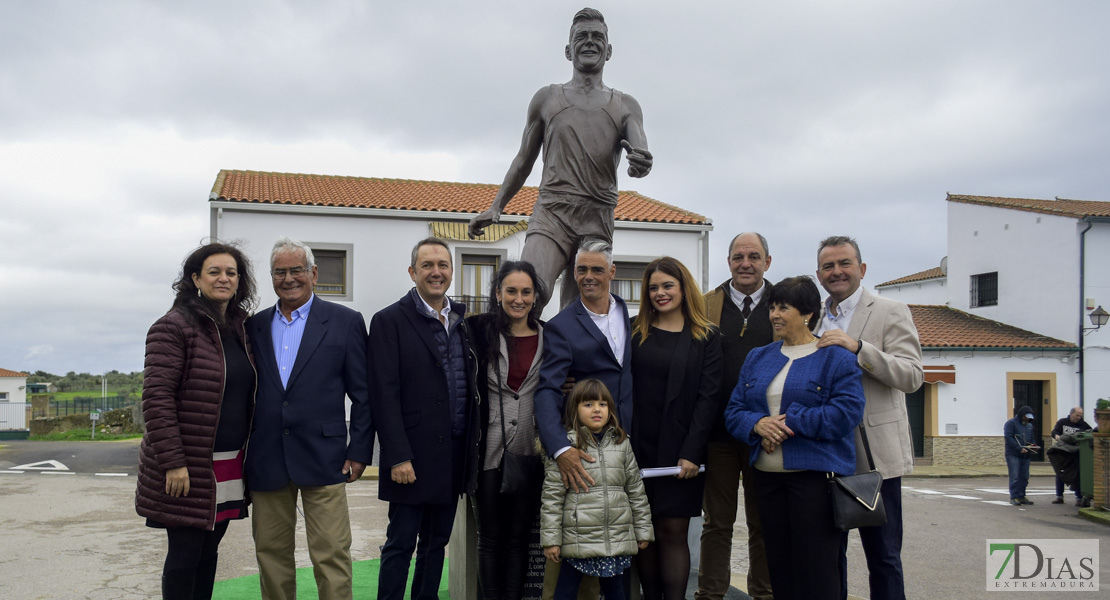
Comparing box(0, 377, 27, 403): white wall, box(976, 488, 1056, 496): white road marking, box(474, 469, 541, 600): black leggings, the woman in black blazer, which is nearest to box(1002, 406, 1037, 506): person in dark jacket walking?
box(976, 488, 1056, 496): white road marking

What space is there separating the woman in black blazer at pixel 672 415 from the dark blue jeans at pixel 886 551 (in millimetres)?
774

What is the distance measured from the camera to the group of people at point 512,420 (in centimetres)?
319

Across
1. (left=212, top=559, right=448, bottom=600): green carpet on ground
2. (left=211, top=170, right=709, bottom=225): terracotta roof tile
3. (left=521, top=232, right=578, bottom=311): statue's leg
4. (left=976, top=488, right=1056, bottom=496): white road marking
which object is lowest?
(left=976, top=488, right=1056, bottom=496): white road marking

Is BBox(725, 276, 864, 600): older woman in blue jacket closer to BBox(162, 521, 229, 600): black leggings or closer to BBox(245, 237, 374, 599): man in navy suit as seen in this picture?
BBox(245, 237, 374, 599): man in navy suit

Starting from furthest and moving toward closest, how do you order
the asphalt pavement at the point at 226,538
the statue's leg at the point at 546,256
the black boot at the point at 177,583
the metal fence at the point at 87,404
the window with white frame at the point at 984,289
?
the metal fence at the point at 87,404 < the window with white frame at the point at 984,289 < the asphalt pavement at the point at 226,538 < the statue's leg at the point at 546,256 < the black boot at the point at 177,583

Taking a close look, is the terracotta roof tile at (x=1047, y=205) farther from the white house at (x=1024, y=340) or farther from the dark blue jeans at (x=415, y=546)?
the dark blue jeans at (x=415, y=546)

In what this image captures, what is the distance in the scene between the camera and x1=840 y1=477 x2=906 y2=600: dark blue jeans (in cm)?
356

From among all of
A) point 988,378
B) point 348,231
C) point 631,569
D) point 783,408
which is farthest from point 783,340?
point 988,378

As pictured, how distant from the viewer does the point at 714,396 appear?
3.50m

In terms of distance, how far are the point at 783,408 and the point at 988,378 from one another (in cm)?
2021

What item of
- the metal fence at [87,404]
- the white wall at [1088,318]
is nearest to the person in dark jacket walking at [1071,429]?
the white wall at [1088,318]

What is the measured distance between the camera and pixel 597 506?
3256 millimetres

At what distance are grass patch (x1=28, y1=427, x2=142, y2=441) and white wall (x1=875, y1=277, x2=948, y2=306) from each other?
85.9ft

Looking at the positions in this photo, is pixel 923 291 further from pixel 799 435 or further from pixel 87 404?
pixel 87 404
